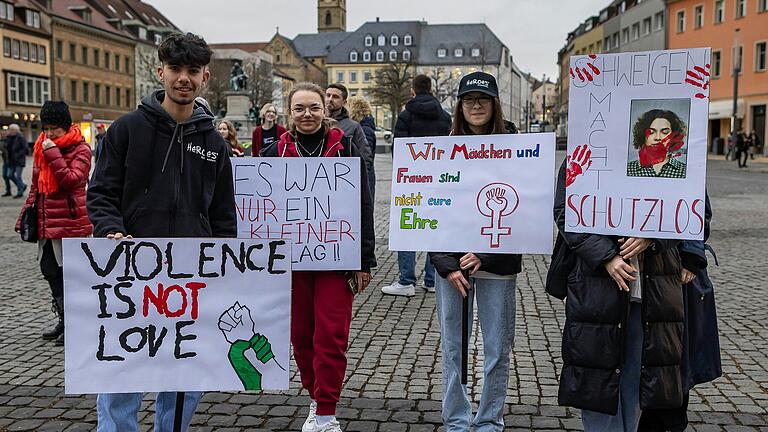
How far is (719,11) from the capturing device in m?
50.7

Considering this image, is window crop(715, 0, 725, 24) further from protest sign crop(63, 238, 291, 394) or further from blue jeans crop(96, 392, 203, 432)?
blue jeans crop(96, 392, 203, 432)

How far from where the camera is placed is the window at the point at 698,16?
52594 mm

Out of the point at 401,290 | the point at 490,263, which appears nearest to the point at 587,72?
the point at 490,263

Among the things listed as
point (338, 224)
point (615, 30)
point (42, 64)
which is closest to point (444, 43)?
point (615, 30)

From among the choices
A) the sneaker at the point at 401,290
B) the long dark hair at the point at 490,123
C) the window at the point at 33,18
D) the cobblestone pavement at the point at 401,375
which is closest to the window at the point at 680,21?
the window at the point at 33,18

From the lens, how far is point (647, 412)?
382cm

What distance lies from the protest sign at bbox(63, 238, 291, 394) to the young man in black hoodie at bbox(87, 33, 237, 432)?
0.16 meters

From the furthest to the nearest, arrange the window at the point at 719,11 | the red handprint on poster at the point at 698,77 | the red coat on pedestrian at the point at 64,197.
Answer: the window at the point at 719,11 → the red coat on pedestrian at the point at 64,197 → the red handprint on poster at the point at 698,77

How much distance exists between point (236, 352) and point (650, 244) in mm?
1865

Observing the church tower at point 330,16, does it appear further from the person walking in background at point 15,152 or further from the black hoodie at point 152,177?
the black hoodie at point 152,177

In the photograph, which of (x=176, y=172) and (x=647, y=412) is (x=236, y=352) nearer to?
(x=176, y=172)

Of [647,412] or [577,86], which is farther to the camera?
[647,412]

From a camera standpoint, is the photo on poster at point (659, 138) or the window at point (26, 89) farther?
the window at point (26, 89)

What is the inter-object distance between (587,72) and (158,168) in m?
1.94
